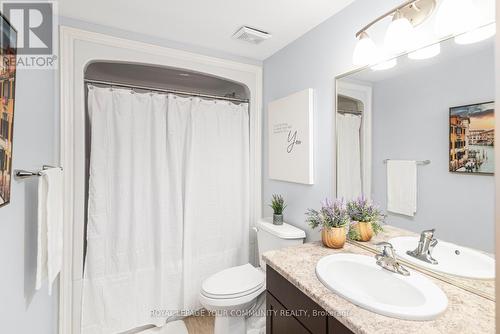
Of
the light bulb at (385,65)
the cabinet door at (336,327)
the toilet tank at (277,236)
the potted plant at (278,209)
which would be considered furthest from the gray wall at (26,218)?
the light bulb at (385,65)

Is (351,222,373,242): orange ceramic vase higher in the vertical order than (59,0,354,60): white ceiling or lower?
lower

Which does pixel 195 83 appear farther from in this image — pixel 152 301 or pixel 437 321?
pixel 437 321

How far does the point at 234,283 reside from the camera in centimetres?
169

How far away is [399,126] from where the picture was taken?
1.25 metres

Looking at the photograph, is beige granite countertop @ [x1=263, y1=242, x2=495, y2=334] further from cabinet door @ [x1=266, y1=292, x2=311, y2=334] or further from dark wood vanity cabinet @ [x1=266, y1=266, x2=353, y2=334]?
cabinet door @ [x1=266, y1=292, x2=311, y2=334]

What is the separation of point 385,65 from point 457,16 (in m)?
0.35

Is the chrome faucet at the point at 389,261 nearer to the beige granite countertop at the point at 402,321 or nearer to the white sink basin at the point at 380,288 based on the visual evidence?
the white sink basin at the point at 380,288

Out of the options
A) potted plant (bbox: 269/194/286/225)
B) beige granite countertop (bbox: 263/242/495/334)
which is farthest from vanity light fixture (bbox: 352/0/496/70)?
potted plant (bbox: 269/194/286/225)

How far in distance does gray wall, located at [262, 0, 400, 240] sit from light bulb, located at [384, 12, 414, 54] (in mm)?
176

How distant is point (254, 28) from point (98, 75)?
150 centimetres

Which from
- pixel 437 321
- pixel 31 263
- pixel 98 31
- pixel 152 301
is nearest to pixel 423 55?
pixel 437 321

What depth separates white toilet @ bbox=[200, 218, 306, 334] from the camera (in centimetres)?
156

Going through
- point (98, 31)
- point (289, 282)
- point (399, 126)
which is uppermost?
point (98, 31)

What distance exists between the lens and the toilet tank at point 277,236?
1746mm
